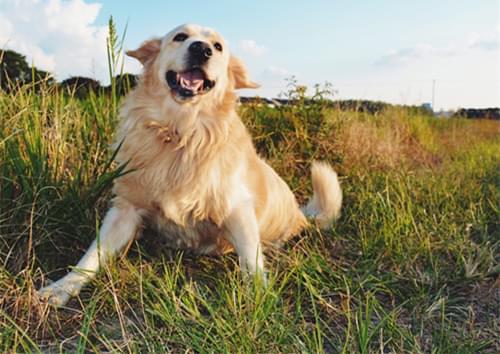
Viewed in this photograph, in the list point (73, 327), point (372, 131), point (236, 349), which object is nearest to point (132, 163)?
point (73, 327)

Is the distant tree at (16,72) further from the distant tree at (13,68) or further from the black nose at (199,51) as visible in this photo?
the black nose at (199,51)

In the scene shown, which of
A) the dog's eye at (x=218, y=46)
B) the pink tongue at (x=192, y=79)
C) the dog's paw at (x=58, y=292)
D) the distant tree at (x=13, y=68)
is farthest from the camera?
the distant tree at (x=13, y=68)

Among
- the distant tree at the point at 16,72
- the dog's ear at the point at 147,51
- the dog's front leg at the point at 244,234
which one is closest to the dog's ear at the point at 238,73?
the dog's ear at the point at 147,51

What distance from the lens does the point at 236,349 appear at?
1.59m

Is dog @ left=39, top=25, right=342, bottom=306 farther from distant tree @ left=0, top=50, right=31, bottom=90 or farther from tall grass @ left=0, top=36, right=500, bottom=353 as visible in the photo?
distant tree @ left=0, top=50, right=31, bottom=90

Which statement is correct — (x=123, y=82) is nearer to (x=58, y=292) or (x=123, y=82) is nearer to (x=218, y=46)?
(x=218, y=46)

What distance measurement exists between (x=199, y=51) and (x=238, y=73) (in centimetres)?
39

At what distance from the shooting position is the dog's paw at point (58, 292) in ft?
6.63

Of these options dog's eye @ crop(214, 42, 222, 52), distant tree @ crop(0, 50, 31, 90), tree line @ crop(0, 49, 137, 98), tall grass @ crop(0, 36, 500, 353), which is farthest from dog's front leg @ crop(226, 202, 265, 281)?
distant tree @ crop(0, 50, 31, 90)

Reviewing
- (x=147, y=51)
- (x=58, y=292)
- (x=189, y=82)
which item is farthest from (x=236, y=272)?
(x=147, y=51)

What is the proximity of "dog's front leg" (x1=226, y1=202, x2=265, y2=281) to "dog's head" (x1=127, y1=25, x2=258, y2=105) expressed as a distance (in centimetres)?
56

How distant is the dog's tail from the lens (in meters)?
3.23

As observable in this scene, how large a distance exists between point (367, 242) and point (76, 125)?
183cm

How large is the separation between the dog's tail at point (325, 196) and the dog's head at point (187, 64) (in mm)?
943
